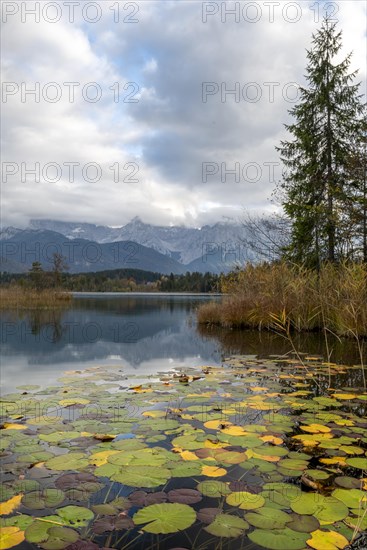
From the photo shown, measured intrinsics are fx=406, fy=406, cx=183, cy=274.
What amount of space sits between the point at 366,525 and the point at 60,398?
3.48 metres

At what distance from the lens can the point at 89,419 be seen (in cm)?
375

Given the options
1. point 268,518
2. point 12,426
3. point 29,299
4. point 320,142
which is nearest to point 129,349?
point 12,426

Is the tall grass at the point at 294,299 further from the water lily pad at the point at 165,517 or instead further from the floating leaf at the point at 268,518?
the water lily pad at the point at 165,517

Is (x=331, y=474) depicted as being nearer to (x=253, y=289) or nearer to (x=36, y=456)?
(x=36, y=456)

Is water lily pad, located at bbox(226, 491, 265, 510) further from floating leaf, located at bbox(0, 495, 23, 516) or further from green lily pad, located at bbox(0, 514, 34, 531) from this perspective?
floating leaf, located at bbox(0, 495, 23, 516)

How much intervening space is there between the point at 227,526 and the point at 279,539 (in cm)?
25

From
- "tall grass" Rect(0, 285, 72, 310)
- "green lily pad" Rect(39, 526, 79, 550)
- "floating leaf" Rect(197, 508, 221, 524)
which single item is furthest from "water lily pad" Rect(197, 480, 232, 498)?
"tall grass" Rect(0, 285, 72, 310)

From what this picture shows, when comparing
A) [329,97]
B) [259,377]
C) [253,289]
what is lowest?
[259,377]

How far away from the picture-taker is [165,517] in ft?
6.58

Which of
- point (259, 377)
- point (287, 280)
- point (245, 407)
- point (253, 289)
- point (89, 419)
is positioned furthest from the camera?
point (253, 289)

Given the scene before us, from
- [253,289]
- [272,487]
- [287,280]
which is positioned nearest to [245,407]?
[272,487]

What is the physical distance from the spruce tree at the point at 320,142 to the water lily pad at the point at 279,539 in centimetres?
1645

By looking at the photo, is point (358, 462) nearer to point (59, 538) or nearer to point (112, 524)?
point (112, 524)

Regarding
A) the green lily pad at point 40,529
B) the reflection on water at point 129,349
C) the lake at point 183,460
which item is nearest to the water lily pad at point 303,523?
the lake at point 183,460
